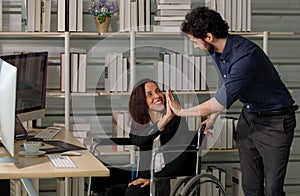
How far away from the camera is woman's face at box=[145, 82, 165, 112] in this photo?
4.26 metres

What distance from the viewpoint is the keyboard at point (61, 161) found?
9.98ft

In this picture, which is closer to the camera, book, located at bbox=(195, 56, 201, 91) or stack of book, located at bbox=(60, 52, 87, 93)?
stack of book, located at bbox=(60, 52, 87, 93)

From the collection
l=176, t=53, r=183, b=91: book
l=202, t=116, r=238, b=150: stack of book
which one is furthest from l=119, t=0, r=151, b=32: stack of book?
l=202, t=116, r=238, b=150: stack of book

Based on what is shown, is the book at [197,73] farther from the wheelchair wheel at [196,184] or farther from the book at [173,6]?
the wheelchair wheel at [196,184]

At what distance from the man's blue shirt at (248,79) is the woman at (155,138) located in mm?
357

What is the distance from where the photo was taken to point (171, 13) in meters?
5.00

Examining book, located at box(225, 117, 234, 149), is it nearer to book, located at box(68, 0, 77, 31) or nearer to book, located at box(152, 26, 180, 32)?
book, located at box(152, 26, 180, 32)

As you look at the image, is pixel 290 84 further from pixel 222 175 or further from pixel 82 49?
pixel 82 49

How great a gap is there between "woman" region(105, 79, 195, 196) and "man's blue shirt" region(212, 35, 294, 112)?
357 millimetres

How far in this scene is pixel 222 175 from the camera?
17.3ft

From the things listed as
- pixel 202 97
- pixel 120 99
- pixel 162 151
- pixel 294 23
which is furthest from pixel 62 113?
pixel 294 23

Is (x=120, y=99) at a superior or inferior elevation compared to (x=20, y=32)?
inferior

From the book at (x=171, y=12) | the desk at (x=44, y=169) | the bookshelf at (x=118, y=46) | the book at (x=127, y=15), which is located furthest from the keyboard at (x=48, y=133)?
the book at (x=171, y=12)

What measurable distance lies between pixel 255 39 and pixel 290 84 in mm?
498
